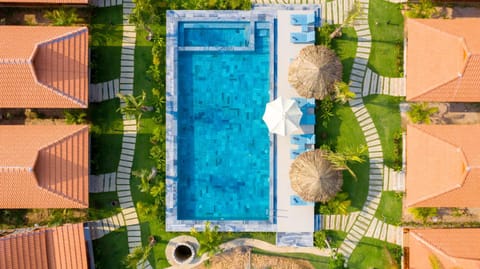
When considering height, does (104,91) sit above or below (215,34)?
below

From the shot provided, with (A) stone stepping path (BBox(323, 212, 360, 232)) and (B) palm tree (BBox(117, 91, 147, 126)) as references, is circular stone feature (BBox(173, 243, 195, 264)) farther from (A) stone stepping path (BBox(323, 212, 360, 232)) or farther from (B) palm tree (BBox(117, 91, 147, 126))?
(A) stone stepping path (BBox(323, 212, 360, 232))

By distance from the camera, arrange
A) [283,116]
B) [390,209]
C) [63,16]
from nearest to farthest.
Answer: [283,116] → [63,16] → [390,209]

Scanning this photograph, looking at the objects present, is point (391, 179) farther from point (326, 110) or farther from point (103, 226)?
point (103, 226)

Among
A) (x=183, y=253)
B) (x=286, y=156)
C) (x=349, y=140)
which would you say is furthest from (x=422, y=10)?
(x=183, y=253)

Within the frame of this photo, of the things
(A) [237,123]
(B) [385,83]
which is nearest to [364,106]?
(B) [385,83]

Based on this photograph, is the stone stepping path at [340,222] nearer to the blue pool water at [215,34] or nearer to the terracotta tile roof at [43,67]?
the blue pool water at [215,34]
